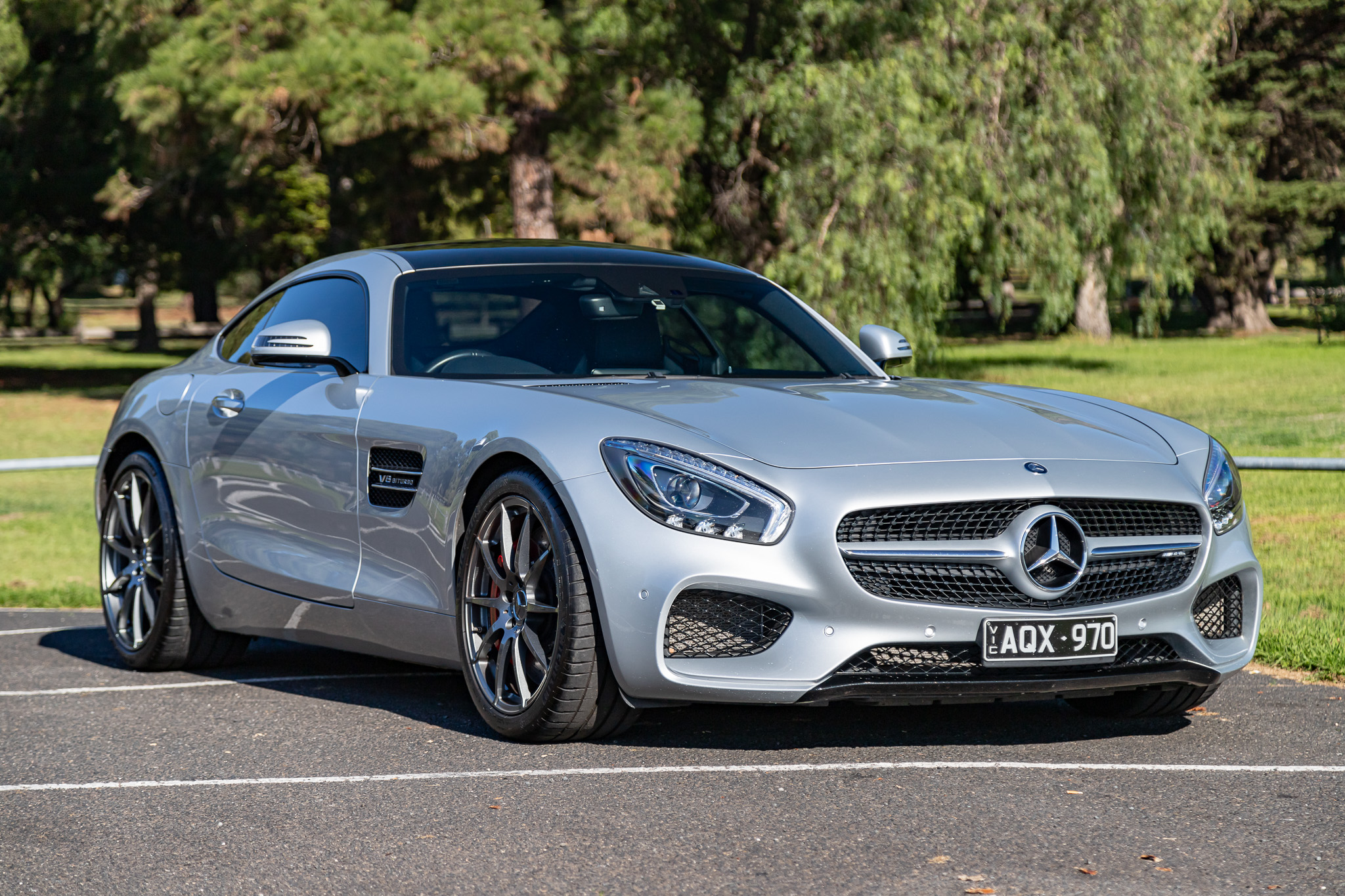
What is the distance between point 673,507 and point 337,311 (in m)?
2.31

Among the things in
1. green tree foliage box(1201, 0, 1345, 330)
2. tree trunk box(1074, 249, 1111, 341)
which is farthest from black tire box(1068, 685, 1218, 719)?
tree trunk box(1074, 249, 1111, 341)

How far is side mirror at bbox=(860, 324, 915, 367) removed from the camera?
6512 millimetres

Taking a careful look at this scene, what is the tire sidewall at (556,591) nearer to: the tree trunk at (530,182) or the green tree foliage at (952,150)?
the green tree foliage at (952,150)

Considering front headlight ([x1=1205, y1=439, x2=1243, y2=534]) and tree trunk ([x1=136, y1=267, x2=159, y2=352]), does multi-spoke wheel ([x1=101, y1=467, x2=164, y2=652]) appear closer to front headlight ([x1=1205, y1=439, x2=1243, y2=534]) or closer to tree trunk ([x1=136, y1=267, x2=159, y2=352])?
front headlight ([x1=1205, y1=439, x2=1243, y2=534])

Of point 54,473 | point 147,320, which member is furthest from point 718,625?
point 147,320

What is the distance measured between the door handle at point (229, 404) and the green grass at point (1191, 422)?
372cm

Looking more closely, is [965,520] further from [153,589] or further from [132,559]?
[132,559]

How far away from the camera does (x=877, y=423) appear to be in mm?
5129

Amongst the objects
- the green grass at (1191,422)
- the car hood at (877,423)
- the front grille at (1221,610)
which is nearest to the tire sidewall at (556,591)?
the car hood at (877,423)

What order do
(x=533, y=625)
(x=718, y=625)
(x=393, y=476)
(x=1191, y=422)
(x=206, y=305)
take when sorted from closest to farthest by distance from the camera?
(x=718, y=625) → (x=533, y=625) → (x=393, y=476) → (x=1191, y=422) → (x=206, y=305)

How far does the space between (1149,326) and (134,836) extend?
2541 centimetres

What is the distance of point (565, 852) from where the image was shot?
402 centimetres

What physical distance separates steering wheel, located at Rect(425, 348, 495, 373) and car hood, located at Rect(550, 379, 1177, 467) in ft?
1.86

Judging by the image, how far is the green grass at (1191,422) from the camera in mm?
8875
